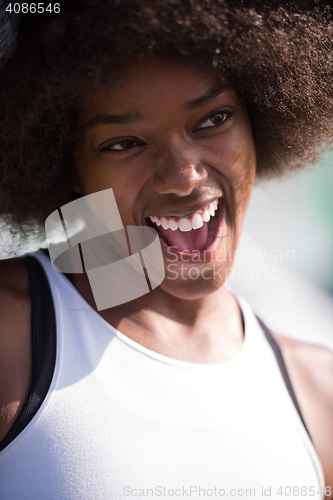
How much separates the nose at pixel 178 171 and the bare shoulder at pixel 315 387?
0.82 meters

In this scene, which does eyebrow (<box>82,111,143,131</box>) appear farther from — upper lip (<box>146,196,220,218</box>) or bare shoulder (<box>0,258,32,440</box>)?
bare shoulder (<box>0,258,32,440</box>)

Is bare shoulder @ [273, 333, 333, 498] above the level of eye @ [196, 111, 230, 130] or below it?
below

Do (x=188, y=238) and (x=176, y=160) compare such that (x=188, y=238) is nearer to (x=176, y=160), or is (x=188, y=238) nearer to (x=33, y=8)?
(x=176, y=160)

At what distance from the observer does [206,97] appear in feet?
3.99

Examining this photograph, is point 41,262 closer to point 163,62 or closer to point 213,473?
point 163,62

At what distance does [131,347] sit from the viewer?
52.1 inches

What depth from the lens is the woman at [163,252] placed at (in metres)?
1.11

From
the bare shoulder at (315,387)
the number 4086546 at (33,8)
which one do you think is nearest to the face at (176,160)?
the number 4086546 at (33,8)

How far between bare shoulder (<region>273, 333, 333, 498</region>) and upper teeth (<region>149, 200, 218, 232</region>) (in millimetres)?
656

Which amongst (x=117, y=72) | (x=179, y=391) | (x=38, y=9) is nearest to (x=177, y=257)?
(x=179, y=391)

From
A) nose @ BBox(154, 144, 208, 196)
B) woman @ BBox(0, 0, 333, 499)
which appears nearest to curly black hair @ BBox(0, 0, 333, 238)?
woman @ BBox(0, 0, 333, 499)

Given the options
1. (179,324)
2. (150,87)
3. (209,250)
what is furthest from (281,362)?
(150,87)

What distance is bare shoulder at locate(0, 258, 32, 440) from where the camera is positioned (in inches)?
43.7

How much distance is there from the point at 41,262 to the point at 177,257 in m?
0.47
